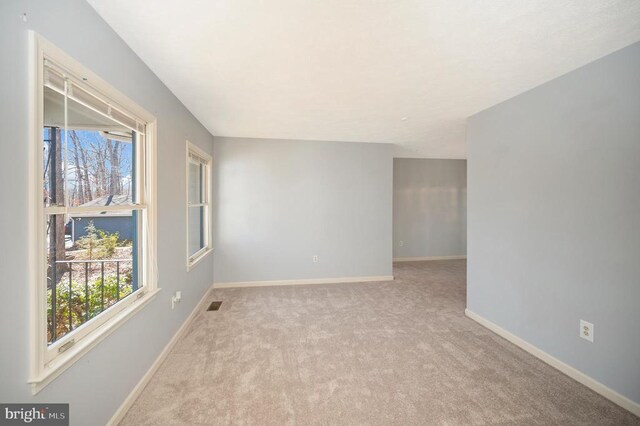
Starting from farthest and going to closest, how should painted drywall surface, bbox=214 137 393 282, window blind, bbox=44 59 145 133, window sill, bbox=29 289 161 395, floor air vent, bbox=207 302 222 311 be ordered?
painted drywall surface, bbox=214 137 393 282, floor air vent, bbox=207 302 222 311, window blind, bbox=44 59 145 133, window sill, bbox=29 289 161 395

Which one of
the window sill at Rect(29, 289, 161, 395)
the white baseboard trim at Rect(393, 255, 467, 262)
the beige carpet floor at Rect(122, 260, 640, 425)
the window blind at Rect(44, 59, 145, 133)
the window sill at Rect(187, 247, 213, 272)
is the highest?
the window blind at Rect(44, 59, 145, 133)

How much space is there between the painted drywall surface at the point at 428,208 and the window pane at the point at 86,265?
543 cm

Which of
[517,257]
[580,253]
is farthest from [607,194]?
[517,257]

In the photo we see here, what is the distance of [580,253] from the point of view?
1.98 meters

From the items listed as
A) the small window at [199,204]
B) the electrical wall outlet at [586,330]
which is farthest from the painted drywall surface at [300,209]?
the electrical wall outlet at [586,330]

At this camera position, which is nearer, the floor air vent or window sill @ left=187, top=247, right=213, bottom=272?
window sill @ left=187, top=247, right=213, bottom=272

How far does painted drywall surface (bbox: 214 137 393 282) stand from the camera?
420 cm

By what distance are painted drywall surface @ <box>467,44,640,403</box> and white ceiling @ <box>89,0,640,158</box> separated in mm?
250

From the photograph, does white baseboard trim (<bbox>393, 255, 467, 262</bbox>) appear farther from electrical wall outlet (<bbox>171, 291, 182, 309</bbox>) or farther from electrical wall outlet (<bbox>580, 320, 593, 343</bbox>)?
electrical wall outlet (<bbox>171, 291, 182, 309</bbox>)

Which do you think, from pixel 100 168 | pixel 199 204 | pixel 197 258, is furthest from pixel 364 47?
pixel 197 258

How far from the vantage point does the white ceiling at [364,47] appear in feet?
4.52

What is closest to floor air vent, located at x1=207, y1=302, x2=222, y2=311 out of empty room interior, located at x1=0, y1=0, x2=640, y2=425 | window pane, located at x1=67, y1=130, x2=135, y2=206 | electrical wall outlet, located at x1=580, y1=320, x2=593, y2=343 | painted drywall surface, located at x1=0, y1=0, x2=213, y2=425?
empty room interior, located at x1=0, y1=0, x2=640, y2=425

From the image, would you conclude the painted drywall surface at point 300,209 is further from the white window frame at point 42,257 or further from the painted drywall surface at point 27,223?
the white window frame at point 42,257

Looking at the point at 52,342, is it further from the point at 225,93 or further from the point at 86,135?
the point at 225,93
